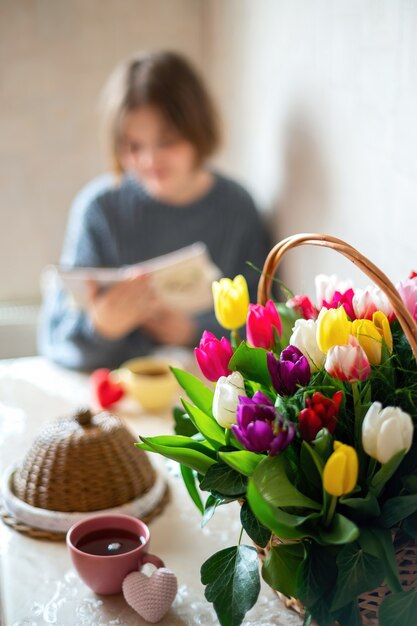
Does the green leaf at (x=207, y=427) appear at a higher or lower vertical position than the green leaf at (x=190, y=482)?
higher

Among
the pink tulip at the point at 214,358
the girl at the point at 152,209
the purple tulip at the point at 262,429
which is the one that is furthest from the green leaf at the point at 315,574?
the girl at the point at 152,209

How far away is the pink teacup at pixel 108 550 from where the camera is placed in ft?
3.03

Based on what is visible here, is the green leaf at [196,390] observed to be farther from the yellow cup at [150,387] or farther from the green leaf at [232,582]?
the yellow cup at [150,387]

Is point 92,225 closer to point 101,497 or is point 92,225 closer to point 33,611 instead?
point 101,497

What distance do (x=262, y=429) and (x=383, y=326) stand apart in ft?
0.62

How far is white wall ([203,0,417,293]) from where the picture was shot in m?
1.23

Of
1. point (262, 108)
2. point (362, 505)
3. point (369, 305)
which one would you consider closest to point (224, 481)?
point (362, 505)

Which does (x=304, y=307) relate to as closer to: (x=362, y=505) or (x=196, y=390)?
(x=196, y=390)

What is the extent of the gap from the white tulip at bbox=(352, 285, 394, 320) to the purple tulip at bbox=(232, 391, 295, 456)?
0.58 ft

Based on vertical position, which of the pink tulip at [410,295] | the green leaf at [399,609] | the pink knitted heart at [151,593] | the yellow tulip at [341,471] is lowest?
the pink knitted heart at [151,593]

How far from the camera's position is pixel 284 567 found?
0.80m

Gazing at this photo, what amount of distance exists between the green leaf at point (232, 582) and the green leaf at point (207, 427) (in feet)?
0.38

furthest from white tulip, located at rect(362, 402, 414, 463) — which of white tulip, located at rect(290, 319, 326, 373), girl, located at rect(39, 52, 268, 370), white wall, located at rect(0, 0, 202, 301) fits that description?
white wall, located at rect(0, 0, 202, 301)

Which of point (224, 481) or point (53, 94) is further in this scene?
point (53, 94)
